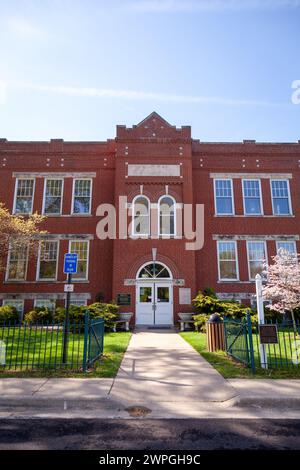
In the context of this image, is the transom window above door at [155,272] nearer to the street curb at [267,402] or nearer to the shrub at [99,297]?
the shrub at [99,297]

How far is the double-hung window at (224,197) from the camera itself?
833 inches

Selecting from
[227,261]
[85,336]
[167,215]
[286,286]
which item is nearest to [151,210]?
[167,215]

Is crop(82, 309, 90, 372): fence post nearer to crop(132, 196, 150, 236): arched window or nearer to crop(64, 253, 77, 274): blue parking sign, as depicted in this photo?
crop(64, 253, 77, 274): blue parking sign

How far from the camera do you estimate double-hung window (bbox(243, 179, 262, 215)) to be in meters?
21.2

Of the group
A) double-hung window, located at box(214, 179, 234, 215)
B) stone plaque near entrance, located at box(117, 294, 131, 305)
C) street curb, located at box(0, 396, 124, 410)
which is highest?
double-hung window, located at box(214, 179, 234, 215)

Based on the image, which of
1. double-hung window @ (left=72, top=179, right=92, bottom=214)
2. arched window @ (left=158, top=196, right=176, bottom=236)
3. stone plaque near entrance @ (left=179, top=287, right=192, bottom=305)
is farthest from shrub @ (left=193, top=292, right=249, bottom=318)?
double-hung window @ (left=72, top=179, right=92, bottom=214)

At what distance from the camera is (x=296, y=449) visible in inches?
157

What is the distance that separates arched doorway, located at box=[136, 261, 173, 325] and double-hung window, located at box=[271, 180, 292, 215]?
29.1 ft

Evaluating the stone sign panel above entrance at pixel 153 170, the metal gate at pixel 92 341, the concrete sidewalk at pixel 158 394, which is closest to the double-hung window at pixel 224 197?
the stone sign panel above entrance at pixel 153 170

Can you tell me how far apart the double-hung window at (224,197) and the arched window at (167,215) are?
11.0 ft

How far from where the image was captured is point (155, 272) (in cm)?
1886

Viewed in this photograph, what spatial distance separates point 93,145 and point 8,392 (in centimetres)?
1840
